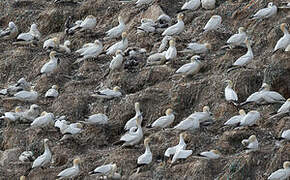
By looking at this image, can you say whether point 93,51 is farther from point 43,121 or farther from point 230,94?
point 230,94

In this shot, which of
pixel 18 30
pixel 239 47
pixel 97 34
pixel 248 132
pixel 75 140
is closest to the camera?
pixel 248 132

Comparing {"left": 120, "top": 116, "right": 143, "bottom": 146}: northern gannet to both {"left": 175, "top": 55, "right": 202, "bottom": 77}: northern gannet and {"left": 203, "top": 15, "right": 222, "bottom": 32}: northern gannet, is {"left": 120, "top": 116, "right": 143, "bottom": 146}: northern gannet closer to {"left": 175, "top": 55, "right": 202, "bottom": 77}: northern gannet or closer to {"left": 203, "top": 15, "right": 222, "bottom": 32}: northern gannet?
{"left": 175, "top": 55, "right": 202, "bottom": 77}: northern gannet

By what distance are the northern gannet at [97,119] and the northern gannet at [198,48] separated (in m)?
3.23

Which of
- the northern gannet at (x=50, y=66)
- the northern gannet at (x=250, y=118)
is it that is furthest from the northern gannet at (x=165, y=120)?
the northern gannet at (x=50, y=66)

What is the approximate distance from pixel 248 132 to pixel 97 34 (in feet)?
26.3

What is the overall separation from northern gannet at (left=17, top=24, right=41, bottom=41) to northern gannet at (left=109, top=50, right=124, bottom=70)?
12.8ft

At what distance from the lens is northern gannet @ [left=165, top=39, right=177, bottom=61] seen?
2497cm

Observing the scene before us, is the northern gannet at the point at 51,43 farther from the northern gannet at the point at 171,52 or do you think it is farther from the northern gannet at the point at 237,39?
the northern gannet at the point at 237,39

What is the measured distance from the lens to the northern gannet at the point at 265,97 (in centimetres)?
2277

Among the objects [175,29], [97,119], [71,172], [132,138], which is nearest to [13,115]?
[97,119]

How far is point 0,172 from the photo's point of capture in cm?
2270

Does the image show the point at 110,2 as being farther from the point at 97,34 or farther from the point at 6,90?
the point at 6,90

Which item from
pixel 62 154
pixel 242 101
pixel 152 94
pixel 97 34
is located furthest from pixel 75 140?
pixel 97 34

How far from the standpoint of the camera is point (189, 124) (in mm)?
22250
